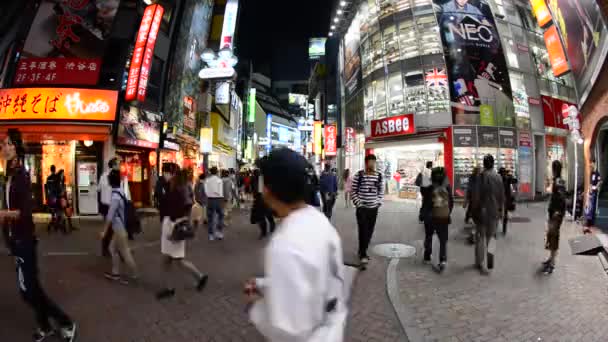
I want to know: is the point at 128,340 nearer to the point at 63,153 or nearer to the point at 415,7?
the point at 63,153

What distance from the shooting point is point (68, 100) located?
40.7 feet

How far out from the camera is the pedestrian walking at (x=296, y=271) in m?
1.24

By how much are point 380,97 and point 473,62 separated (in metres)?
5.76

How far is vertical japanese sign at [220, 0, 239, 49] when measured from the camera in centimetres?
2403

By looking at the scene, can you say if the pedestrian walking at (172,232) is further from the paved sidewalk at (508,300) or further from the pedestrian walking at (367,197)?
the paved sidewalk at (508,300)

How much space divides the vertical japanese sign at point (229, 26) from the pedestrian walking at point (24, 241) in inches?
860

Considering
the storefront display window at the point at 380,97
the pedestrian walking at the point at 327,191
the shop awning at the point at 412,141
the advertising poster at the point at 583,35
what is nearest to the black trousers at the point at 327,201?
the pedestrian walking at the point at 327,191

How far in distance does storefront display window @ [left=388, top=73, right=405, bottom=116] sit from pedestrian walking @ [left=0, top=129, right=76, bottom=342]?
19683 mm

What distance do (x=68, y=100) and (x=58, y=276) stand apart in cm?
888

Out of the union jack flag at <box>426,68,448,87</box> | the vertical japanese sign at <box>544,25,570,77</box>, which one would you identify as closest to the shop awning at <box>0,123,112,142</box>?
the vertical japanese sign at <box>544,25,570,77</box>

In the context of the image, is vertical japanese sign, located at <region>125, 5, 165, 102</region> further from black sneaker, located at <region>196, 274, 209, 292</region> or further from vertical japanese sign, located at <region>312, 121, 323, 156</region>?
vertical japanese sign, located at <region>312, 121, 323, 156</region>

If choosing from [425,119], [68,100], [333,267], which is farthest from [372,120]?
[333,267]

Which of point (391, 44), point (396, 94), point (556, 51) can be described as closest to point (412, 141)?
point (396, 94)

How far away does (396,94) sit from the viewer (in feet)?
69.6
